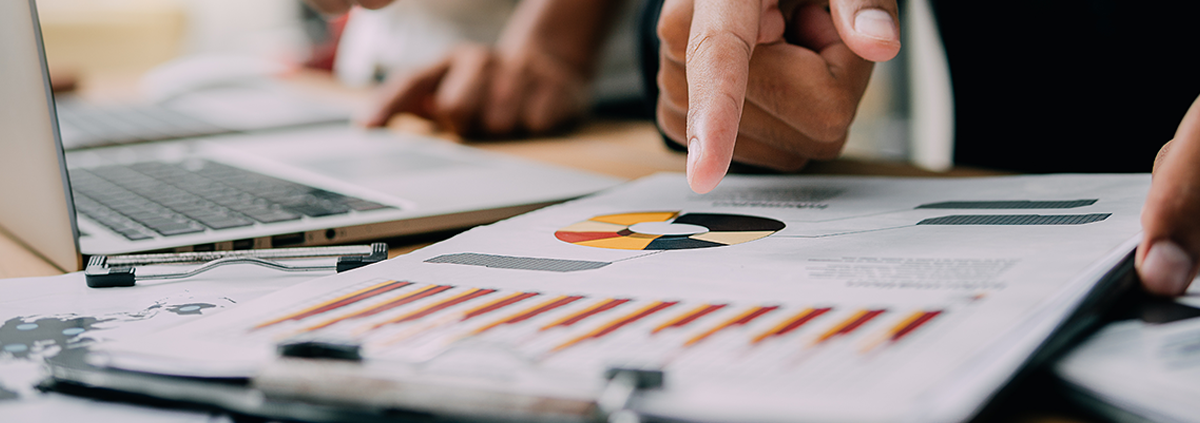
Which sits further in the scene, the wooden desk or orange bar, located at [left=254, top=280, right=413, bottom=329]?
the wooden desk

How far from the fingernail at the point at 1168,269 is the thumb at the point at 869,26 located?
168 mm

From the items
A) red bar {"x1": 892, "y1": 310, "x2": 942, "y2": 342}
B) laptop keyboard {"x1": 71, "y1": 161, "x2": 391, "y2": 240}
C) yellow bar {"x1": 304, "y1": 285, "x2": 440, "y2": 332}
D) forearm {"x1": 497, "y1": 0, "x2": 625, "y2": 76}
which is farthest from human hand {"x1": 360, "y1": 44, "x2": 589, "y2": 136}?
red bar {"x1": 892, "y1": 310, "x2": 942, "y2": 342}

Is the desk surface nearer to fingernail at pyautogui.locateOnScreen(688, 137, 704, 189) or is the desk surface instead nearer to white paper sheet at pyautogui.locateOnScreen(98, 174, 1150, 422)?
white paper sheet at pyautogui.locateOnScreen(98, 174, 1150, 422)

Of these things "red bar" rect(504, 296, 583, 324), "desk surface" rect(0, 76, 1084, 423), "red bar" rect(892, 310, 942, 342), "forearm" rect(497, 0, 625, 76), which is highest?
"forearm" rect(497, 0, 625, 76)

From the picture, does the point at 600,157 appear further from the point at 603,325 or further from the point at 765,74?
the point at 603,325

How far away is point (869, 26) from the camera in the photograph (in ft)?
1.36

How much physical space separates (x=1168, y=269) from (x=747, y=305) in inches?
5.3

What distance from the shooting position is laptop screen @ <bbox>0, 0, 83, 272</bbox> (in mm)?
377

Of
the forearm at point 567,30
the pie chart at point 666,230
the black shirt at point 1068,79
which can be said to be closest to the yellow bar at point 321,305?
the pie chart at point 666,230

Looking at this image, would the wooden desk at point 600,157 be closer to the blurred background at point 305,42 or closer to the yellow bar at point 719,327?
the blurred background at point 305,42

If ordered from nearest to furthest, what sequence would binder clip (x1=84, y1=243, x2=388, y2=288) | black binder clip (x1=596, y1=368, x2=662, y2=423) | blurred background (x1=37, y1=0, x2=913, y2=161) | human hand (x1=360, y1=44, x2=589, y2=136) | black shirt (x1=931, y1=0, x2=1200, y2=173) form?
black binder clip (x1=596, y1=368, x2=662, y2=423) < binder clip (x1=84, y1=243, x2=388, y2=288) < black shirt (x1=931, y1=0, x2=1200, y2=173) < human hand (x1=360, y1=44, x2=589, y2=136) < blurred background (x1=37, y1=0, x2=913, y2=161)

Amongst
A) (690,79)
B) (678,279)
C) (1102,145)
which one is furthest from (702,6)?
(1102,145)

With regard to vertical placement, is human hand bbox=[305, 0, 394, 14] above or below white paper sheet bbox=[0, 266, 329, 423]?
above

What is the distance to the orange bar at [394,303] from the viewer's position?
0.87 feet
